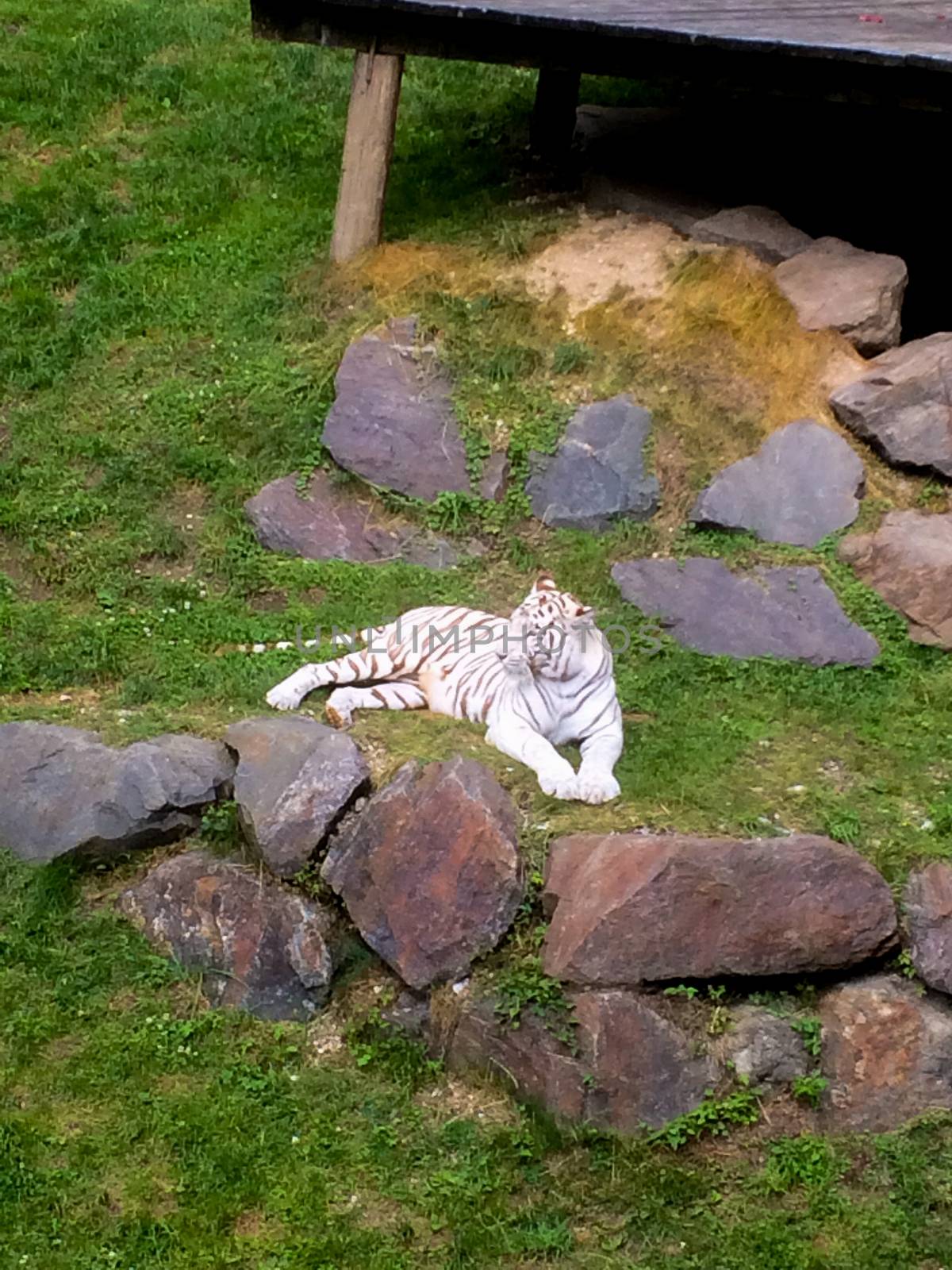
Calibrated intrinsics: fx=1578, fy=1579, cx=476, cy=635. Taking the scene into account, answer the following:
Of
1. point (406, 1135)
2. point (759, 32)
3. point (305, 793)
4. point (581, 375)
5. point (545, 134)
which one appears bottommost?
point (406, 1135)

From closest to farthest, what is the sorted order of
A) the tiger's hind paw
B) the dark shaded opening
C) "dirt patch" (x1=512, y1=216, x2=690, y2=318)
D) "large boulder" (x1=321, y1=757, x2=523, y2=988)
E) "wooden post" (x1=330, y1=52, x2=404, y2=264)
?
"large boulder" (x1=321, y1=757, x2=523, y2=988)
the tiger's hind paw
"dirt patch" (x1=512, y1=216, x2=690, y2=318)
"wooden post" (x1=330, y1=52, x2=404, y2=264)
the dark shaded opening

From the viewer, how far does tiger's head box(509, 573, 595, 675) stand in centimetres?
579

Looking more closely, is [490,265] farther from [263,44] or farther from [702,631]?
[263,44]

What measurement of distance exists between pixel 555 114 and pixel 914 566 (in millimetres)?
4395

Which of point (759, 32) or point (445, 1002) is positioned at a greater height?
point (759, 32)

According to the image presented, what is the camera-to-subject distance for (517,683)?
593 cm

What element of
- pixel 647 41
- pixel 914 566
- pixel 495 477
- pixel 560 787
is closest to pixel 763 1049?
pixel 560 787

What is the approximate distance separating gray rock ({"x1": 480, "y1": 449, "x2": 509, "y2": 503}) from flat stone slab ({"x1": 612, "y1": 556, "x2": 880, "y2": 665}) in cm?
84

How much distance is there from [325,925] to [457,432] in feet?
10.8

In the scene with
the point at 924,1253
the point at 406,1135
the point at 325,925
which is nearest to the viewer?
the point at 924,1253

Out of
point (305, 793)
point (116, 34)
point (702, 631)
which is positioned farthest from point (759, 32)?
point (116, 34)

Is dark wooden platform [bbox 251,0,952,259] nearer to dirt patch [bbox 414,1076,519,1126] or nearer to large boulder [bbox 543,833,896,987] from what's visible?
large boulder [bbox 543,833,896,987]

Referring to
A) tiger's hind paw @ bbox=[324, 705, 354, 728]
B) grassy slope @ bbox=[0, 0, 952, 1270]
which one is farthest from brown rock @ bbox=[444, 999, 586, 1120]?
tiger's hind paw @ bbox=[324, 705, 354, 728]

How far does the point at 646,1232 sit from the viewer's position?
4625mm
